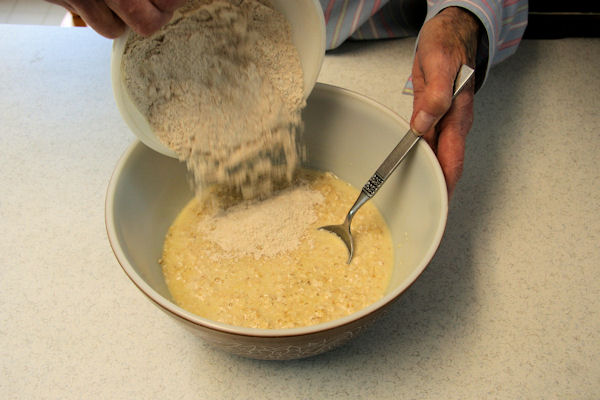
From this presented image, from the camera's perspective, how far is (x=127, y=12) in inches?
24.0

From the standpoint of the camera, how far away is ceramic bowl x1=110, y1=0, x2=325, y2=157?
29.7 inches

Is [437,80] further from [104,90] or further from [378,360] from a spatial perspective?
[104,90]

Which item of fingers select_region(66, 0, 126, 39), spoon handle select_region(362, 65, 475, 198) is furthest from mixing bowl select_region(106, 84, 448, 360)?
fingers select_region(66, 0, 126, 39)

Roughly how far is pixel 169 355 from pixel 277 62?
0.51m

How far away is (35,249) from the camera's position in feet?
3.04

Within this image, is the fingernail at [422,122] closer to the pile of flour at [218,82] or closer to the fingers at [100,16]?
the pile of flour at [218,82]

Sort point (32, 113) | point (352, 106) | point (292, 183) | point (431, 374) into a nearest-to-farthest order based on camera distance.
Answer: point (431, 374) → point (352, 106) → point (292, 183) → point (32, 113)

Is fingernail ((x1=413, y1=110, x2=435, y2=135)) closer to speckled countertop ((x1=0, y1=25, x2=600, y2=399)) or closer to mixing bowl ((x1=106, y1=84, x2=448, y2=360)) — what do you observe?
mixing bowl ((x1=106, y1=84, x2=448, y2=360))

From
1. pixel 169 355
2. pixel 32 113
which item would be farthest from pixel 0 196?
pixel 169 355

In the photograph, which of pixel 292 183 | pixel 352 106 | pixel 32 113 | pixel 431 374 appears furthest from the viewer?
pixel 32 113

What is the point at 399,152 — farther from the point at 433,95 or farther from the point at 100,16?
the point at 100,16

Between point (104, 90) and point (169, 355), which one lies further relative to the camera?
point (104, 90)

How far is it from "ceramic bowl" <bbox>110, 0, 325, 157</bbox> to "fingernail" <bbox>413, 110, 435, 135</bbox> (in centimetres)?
19

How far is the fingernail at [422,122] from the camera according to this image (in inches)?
31.6
